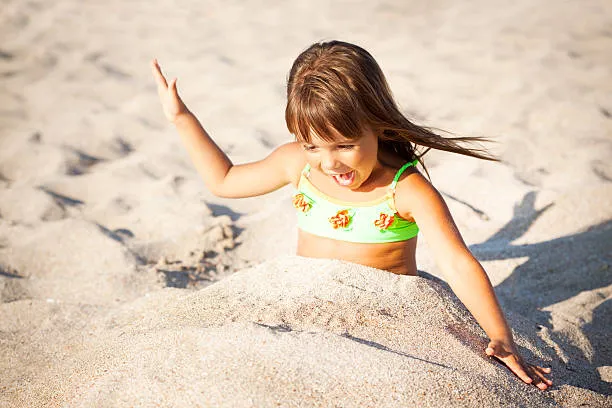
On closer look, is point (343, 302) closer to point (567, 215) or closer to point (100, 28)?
point (567, 215)

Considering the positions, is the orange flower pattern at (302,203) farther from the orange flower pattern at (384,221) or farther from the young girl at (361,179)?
the orange flower pattern at (384,221)

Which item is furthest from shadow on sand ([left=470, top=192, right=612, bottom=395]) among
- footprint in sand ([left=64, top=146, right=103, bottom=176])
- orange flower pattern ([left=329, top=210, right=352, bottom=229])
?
footprint in sand ([left=64, top=146, right=103, bottom=176])

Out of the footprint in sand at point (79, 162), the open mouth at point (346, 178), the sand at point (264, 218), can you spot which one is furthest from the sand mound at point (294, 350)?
the footprint in sand at point (79, 162)

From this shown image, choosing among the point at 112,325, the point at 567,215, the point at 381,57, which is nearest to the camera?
the point at 112,325

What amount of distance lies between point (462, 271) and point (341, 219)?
445 mm

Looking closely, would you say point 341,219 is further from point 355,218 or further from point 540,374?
point 540,374

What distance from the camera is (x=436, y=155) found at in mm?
4148

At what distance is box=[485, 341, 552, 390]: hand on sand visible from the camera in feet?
6.07

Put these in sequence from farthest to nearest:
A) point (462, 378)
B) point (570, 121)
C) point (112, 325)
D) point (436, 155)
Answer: point (570, 121) → point (436, 155) → point (112, 325) → point (462, 378)

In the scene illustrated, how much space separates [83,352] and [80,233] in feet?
4.18

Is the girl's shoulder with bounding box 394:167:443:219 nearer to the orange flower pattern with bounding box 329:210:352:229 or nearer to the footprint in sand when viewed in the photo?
the orange flower pattern with bounding box 329:210:352:229

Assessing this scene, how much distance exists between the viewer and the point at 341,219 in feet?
7.39

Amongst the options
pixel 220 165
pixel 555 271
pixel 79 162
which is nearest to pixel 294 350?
pixel 220 165

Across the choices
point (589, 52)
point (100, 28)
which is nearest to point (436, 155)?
point (589, 52)
